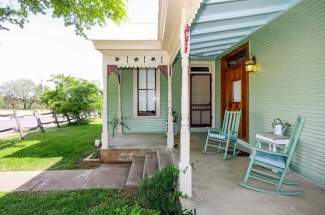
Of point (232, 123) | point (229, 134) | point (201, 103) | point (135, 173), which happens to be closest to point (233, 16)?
point (229, 134)

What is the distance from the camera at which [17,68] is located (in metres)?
55.3

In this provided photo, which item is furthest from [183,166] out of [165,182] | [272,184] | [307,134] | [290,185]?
[307,134]

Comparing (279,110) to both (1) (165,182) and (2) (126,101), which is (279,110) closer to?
(1) (165,182)

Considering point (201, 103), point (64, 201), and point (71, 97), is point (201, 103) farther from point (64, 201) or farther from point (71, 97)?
point (71, 97)

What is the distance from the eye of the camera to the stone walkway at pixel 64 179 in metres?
4.68

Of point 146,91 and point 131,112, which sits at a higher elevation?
point 146,91

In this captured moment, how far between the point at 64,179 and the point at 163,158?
2057 millimetres

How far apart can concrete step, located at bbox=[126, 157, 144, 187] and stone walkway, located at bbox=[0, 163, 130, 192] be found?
18cm

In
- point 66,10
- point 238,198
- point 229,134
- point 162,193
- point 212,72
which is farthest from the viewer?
point 212,72

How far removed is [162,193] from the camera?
2463 mm

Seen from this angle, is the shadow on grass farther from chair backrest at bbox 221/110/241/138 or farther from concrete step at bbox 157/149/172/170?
chair backrest at bbox 221/110/241/138

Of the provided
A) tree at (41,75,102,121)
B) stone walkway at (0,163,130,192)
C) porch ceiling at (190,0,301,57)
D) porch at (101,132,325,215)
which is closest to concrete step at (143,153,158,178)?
stone walkway at (0,163,130,192)

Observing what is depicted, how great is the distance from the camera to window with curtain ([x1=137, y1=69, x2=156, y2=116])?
8727 mm

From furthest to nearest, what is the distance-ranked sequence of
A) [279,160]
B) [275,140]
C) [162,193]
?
1. [275,140]
2. [279,160]
3. [162,193]
